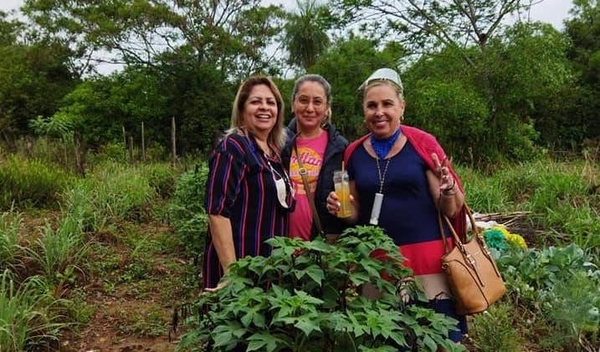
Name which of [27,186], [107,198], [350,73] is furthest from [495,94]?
[27,186]

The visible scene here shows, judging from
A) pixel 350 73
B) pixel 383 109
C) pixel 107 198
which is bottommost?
pixel 107 198

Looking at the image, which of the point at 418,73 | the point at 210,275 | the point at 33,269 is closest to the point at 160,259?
the point at 33,269

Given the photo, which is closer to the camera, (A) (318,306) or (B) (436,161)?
(A) (318,306)

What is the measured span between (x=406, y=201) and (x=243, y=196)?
2.16ft

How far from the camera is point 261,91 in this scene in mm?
2348

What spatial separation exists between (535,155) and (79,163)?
29.4 feet

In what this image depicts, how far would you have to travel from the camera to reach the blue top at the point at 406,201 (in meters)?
2.17

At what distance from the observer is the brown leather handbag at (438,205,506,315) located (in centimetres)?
212

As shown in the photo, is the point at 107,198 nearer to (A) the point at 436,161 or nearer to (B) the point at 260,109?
(B) the point at 260,109

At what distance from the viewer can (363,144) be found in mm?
A: 2355

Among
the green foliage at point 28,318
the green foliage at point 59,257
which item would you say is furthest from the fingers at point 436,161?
the green foliage at point 59,257

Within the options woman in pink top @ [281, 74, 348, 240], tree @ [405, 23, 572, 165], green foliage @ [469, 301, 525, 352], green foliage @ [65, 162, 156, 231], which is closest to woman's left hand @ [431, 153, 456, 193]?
woman in pink top @ [281, 74, 348, 240]

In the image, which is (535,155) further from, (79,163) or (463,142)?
(79,163)

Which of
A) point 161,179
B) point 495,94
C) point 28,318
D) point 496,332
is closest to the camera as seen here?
point 496,332
